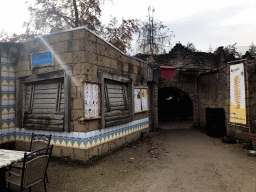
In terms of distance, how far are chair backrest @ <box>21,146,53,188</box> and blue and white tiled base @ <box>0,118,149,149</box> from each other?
160cm

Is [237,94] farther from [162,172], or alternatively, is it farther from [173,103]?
[173,103]

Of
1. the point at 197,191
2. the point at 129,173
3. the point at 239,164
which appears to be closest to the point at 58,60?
the point at 129,173

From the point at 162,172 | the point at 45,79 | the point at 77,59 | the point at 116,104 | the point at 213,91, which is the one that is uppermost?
the point at 77,59

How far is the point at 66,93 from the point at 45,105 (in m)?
0.97

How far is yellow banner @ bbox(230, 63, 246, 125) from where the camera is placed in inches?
255

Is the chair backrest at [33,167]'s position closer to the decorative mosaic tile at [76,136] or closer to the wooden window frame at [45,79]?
the decorative mosaic tile at [76,136]

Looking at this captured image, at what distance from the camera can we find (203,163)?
16.1 ft

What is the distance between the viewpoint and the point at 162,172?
14.2ft

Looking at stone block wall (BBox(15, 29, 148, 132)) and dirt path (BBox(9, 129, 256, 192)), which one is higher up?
stone block wall (BBox(15, 29, 148, 132))

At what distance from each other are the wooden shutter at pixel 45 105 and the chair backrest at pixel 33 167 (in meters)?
1.89

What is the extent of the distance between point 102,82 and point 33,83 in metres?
2.19

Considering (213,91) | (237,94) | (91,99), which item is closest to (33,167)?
(91,99)

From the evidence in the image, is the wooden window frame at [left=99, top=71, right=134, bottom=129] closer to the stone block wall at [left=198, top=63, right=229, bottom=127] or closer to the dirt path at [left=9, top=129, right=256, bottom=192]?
the dirt path at [left=9, top=129, right=256, bottom=192]

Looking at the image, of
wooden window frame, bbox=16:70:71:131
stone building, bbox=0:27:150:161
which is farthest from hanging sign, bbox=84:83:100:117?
wooden window frame, bbox=16:70:71:131
